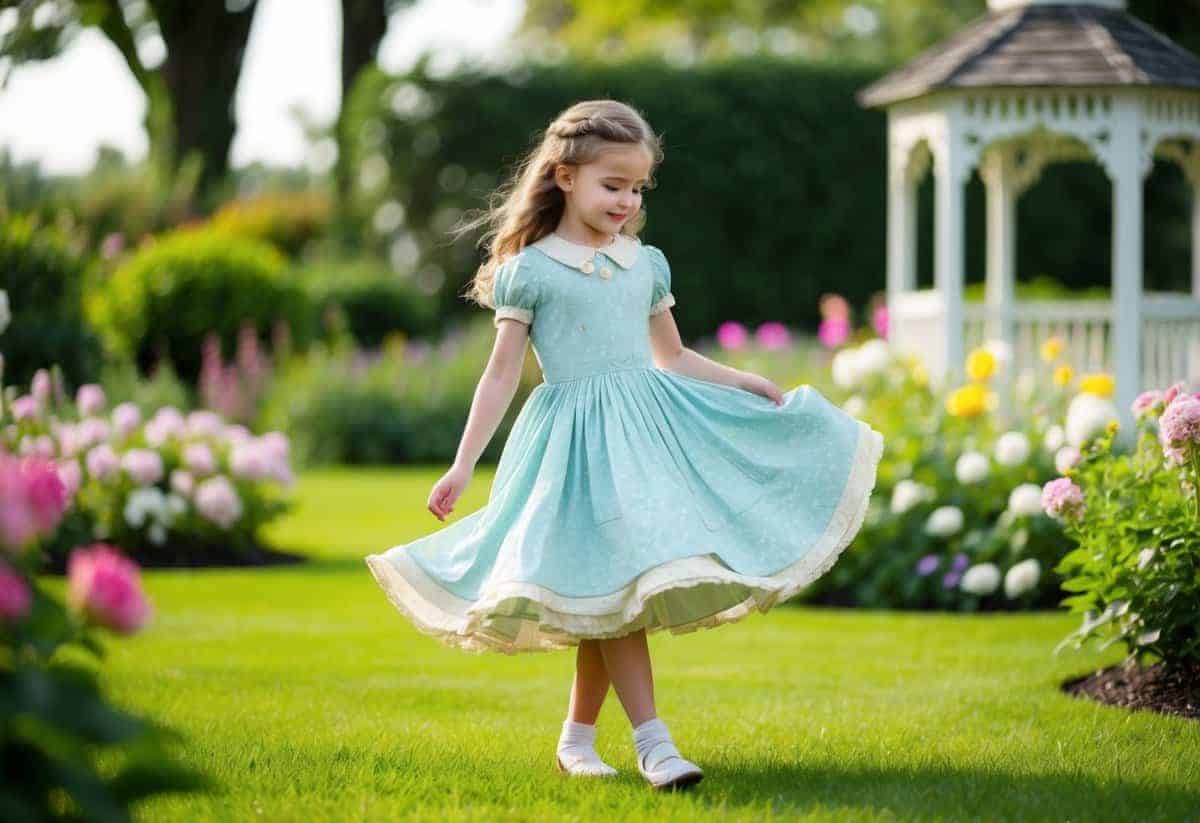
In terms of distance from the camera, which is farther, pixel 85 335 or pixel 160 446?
→ pixel 85 335

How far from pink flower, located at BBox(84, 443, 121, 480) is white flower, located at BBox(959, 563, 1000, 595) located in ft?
12.9

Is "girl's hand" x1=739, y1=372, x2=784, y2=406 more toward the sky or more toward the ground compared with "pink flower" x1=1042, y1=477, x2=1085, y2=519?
more toward the sky

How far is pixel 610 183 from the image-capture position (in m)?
3.81

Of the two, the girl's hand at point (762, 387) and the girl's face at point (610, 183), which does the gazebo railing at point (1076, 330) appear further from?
the girl's face at point (610, 183)

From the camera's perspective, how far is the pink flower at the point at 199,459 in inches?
318

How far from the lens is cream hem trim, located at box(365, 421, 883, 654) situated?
135 inches

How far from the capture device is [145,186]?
1788 centimetres

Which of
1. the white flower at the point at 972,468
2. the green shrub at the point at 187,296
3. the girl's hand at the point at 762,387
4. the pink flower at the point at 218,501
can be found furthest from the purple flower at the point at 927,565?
the green shrub at the point at 187,296

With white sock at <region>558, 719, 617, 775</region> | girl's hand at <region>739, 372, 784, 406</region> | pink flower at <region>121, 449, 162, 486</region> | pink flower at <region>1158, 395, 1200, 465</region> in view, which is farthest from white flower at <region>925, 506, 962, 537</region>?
pink flower at <region>121, 449, 162, 486</region>

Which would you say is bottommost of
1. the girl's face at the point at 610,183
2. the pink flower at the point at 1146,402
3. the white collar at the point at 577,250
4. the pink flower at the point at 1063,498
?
the pink flower at the point at 1063,498

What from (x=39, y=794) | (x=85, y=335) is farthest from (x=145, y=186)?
(x=39, y=794)

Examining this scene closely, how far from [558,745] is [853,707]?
3.72ft

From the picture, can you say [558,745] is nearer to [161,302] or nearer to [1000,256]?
[1000,256]

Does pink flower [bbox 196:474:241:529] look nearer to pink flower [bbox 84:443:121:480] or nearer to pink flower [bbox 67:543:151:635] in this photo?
pink flower [bbox 84:443:121:480]
